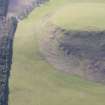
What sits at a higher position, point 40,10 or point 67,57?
point 40,10

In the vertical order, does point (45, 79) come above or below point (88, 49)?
below

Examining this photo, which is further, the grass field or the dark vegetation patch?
the dark vegetation patch

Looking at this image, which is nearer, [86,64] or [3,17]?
[86,64]

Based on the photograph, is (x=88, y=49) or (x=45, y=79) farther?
(x=88, y=49)

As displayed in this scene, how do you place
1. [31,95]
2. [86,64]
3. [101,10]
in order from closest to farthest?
[31,95] → [86,64] → [101,10]

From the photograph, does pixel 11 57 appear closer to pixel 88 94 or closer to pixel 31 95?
pixel 31 95

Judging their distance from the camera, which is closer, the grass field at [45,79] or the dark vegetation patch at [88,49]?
the grass field at [45,79]

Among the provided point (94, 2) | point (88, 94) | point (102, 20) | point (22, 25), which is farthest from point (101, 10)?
point (88, 94)

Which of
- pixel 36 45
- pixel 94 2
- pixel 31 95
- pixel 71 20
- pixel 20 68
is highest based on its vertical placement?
pixel 94 2
